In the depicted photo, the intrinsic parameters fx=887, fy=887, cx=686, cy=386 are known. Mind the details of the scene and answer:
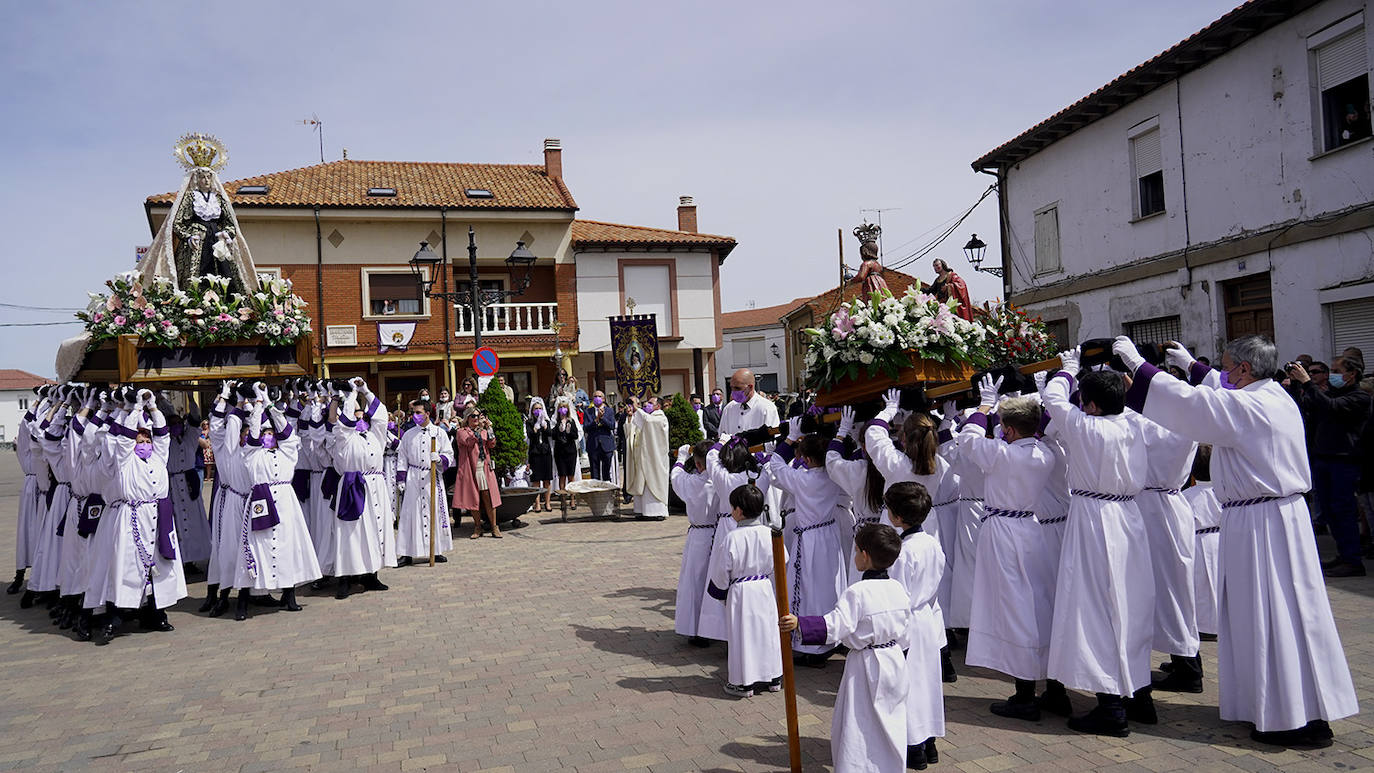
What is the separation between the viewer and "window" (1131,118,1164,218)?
54.1ft

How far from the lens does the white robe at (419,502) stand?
1186cm

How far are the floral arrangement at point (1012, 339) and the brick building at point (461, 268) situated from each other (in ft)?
62.2

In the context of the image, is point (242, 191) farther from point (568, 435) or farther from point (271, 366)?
point (271, 366)

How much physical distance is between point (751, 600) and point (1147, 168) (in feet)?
47.9

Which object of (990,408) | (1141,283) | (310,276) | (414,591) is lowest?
(414,591)

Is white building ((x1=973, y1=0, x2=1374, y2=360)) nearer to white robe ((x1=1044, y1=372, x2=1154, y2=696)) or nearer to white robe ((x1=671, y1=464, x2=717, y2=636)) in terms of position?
white robe ((x1=1044, y1=372, x2=1154, y2=696))

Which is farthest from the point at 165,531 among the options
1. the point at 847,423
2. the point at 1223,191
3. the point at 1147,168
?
the point at 1147,168

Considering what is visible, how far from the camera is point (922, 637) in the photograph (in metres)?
4.70

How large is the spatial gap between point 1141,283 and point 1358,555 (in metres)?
9.47

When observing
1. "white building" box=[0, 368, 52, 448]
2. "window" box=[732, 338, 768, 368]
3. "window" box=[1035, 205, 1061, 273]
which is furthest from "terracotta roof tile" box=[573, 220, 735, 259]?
"white building" box=[0, 368, 52, 448]

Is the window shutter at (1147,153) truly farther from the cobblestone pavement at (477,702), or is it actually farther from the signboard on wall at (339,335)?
the signboard on wall at (339,335)

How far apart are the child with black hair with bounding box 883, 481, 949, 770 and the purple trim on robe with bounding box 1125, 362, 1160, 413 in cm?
141

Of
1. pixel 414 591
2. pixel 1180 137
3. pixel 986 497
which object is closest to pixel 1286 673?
pixel 986 497

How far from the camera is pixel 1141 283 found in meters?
16.9
